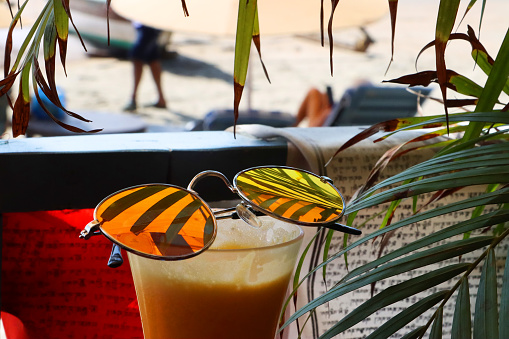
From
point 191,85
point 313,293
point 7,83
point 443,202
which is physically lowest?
point 191,85

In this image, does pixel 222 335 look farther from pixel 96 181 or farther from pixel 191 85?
pixel 191 85

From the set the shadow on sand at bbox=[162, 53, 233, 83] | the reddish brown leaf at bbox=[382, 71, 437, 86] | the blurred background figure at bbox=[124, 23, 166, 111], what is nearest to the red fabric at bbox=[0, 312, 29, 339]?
the reddish brown leaf at bbox=[382, 71, 437, 86]

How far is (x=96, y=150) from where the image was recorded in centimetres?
65

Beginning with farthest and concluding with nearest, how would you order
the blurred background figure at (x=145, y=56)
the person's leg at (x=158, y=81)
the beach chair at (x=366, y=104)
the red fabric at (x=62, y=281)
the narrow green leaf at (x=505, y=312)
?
the person's leg at (x=158, y=81), the blurred background figure at (x=145, y=56), the beach chair at (x=366, y=104), the red fabric at (x=62, y=281), the narrow green leaf at (x=505, y=312)

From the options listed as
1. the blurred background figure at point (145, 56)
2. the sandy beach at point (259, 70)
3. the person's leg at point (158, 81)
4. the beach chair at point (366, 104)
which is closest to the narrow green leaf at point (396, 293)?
the beach chair at point (366, 104)

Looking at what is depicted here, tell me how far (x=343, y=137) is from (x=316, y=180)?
0.22 m

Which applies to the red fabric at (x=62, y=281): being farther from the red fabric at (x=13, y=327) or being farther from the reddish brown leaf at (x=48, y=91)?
the reddish brown leaf at (x=48, y=91)

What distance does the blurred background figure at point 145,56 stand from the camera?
17.9 feet

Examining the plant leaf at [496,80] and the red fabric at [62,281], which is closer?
the plant leaf at [496,80]

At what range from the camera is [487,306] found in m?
0.33

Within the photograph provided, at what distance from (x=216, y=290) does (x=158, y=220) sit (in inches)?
2.7

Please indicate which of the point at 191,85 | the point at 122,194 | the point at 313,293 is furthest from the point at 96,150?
the point at 191,85

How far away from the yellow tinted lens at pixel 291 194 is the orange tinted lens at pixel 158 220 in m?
0.05

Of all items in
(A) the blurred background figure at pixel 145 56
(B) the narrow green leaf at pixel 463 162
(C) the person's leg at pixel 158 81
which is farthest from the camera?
(C) the person's leg at pixel 158 81
